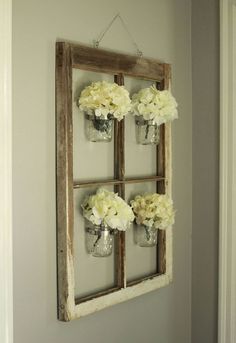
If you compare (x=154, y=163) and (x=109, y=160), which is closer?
(x=109, y=160)

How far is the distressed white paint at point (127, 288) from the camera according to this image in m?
1.47

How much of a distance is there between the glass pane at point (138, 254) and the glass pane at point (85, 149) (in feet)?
0.57

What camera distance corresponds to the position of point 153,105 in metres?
1.68

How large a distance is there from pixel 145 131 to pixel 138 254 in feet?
1.59

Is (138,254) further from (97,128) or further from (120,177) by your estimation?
(97,128)

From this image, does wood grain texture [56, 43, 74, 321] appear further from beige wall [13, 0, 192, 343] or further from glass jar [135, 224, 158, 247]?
glass jar [135, 224, 158, 247]

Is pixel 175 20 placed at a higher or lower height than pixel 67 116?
higher
